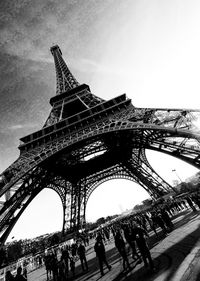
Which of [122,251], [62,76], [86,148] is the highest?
[62,76]

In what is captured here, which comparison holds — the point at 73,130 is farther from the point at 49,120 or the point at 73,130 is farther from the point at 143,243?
the point at 143,243

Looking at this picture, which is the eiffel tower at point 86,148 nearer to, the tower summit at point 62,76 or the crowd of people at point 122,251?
the tower summit at point 62,76

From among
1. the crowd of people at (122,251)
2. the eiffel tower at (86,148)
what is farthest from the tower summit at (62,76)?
the crowd of people at (122,251)

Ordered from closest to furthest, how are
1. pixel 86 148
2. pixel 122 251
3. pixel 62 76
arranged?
pixel 122 251
pixel 86 148
pixel 62 76

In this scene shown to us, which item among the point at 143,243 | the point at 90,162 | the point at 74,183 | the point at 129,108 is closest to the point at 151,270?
the point at 143,243

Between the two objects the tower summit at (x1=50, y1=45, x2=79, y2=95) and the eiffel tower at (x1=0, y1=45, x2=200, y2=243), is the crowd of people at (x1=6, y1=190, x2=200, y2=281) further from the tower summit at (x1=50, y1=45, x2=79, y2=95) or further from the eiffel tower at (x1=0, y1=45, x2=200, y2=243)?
the tower summit at (x1=50, y1=45, x2=79, y2=95)

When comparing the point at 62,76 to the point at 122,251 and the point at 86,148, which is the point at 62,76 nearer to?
the point at 86,148

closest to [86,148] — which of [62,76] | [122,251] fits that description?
[122,251]

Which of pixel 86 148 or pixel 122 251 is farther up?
pixel 86 148

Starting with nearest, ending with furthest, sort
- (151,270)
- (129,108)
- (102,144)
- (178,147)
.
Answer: (151,270) < (178,147) < (129,108) < (102,144)
